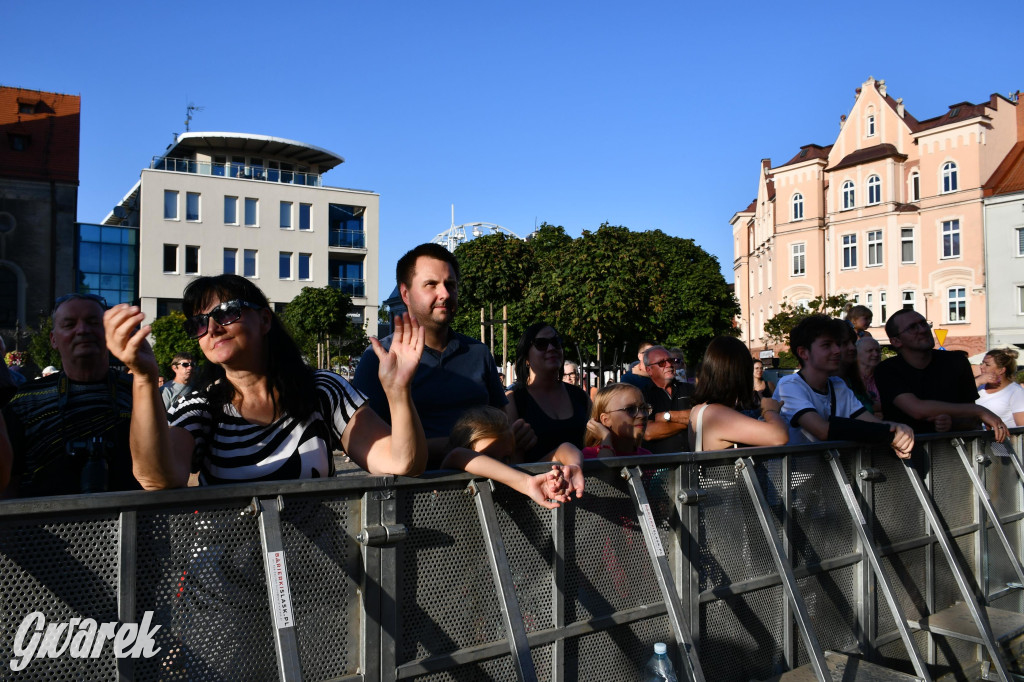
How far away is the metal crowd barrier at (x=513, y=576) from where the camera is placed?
2.28m

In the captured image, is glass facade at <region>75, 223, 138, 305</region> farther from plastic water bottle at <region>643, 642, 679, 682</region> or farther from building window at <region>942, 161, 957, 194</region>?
plastic water bottle at <region>643, 642, 679, 682</region>

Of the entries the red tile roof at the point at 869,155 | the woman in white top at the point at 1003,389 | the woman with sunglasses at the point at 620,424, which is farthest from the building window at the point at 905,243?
the woman with sunglasses at the point at 620,424

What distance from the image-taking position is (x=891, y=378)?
5.89 m

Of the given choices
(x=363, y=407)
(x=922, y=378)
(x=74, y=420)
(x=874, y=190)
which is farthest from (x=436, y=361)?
(x=874, y=190)

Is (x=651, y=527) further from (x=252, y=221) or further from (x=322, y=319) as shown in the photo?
(x=252, y=221)

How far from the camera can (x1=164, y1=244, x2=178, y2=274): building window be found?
50531mm

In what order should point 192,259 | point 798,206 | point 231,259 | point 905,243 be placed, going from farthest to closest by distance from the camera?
point 798,206, point 231,259, point 192,259, point 905,243

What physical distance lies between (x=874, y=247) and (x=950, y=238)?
440 centimetres

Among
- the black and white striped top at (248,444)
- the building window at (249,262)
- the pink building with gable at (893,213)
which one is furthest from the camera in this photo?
the building window at (249,262)

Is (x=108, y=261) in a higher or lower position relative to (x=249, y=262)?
lower

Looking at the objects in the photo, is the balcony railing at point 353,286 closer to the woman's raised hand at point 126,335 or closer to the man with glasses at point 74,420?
the man with glasses at point 74,420

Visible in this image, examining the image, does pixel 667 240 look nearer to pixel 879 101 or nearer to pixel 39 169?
pixel 879 101

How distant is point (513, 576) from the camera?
10.3 ft

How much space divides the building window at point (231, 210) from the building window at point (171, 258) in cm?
348
